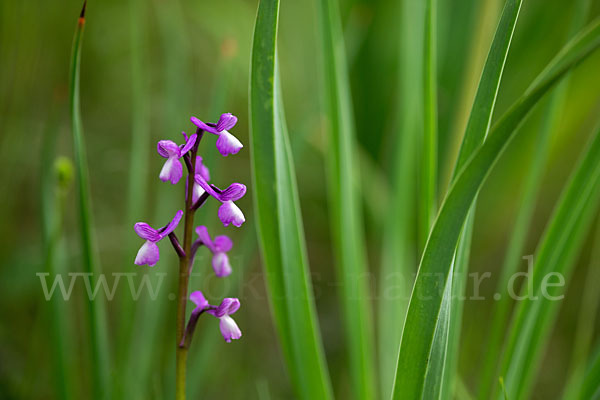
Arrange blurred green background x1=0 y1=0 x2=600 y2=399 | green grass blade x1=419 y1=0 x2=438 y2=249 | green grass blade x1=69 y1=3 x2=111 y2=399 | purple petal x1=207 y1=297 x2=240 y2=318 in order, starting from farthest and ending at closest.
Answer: blurred green background x1=0 y1=0 x2=600 y2=399 < green grass blade x1=419 y1=0 x2=438 y2=249 < green grass blade x1=69 y1=3 x2=111 y2=399 < purple petal x1=207 y1=297 x2=240 y2=318

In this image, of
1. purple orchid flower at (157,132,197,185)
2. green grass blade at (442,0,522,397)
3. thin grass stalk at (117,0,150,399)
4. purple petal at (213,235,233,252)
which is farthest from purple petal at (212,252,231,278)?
thin grass stalk at (117,0,150,399)

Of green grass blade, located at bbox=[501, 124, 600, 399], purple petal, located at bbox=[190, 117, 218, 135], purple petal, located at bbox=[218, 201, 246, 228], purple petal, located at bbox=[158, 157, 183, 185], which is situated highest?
purple petal, located at bbox=[190, 117, 218, 135]

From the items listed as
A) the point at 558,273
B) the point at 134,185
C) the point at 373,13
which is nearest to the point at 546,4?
the point at 373,13

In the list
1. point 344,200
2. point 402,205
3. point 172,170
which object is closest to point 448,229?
point 172,170

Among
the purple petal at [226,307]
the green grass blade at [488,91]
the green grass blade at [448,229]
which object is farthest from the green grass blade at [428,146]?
the purple petal at [226,307]

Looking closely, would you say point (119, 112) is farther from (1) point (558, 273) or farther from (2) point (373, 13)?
(1) point (558, 273)

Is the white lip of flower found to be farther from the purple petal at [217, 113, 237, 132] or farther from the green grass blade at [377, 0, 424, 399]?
the green grass blade at [377, 0, 424, 399]
